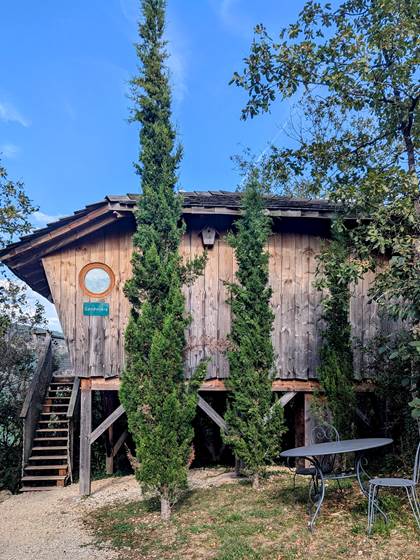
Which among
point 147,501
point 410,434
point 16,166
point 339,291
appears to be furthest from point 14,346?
point 410,434

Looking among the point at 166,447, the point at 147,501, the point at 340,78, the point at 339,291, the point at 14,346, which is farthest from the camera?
the point at 14,346

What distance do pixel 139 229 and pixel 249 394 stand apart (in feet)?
8.85

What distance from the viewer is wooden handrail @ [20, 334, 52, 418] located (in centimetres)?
803

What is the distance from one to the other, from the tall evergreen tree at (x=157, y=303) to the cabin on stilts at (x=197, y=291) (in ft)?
4.70

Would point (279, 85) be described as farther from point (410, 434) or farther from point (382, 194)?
point (410, 434)

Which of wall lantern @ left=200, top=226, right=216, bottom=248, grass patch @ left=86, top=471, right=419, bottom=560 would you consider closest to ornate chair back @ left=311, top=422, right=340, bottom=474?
grass patch @ left=86, top=471, right=419, bottom=560

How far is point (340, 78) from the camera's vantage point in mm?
5777

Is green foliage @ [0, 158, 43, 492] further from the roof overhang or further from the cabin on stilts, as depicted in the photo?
the roof overhang

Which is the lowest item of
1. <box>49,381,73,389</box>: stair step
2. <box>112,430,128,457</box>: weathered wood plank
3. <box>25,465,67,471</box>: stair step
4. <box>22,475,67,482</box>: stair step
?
<box>22,475,67,482</box>: stair step

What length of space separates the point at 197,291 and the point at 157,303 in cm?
194

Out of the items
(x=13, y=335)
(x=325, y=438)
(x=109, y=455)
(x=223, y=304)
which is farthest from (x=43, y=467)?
(x=325, y=438)

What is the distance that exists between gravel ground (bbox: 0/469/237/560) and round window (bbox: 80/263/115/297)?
3072mm

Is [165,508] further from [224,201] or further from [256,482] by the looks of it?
[224,201]

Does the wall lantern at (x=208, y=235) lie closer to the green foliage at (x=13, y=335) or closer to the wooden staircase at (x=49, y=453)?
the wooden staircase at (x=49, y=453)
